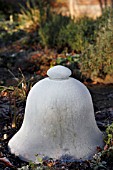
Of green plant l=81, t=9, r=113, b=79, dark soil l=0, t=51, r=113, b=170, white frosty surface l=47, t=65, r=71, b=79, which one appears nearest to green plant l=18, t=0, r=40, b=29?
dark soil l=0, t=51, r=113, b=170

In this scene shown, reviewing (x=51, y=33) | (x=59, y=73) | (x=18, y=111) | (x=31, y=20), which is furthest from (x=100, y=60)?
(x=31, y=20)

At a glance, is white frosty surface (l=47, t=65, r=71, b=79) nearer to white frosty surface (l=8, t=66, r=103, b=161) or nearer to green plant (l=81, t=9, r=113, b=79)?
white frosty surface (l=8, t=66, r=103, b=161)

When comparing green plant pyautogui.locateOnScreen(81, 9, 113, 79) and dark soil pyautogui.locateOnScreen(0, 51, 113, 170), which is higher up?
green plant pyautogui.locateOnScreen(81, 9, 113, 79)

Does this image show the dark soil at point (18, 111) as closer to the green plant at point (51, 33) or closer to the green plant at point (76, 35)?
the green plant at point (51, 33)

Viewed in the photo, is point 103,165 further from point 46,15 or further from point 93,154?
point 46,15

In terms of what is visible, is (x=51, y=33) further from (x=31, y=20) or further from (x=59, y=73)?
(x=59, y=73)

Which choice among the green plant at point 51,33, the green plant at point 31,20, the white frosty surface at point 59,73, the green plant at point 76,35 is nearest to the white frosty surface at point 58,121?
the white frosty surface at point 59,73

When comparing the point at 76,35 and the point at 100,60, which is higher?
the point at 76,35

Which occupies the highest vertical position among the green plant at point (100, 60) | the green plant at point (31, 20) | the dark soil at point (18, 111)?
the green plant at point (31, 20)
